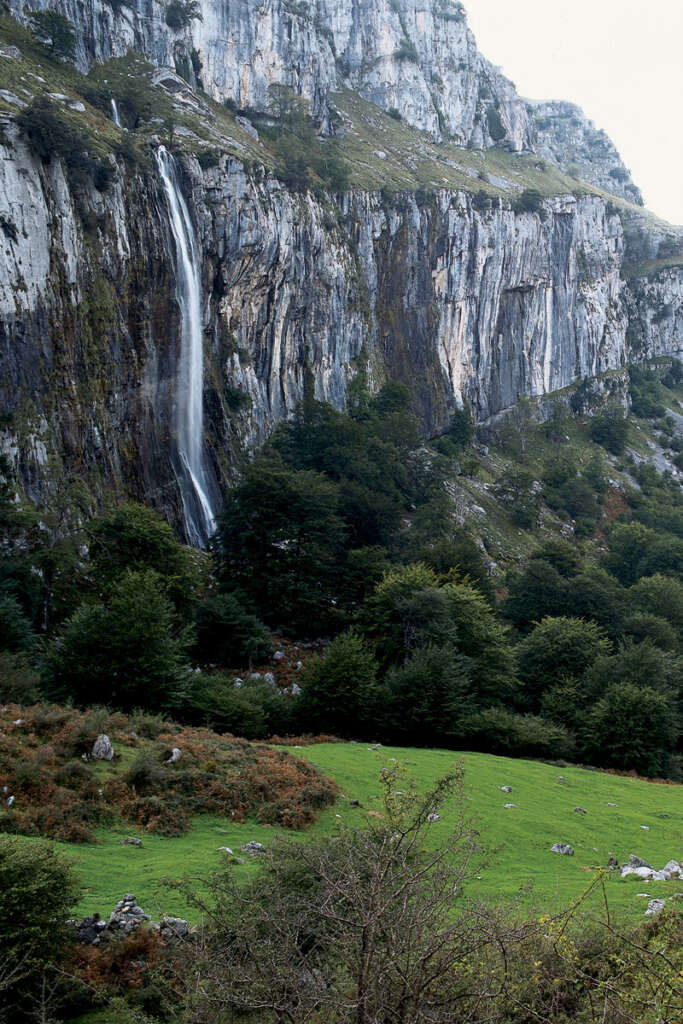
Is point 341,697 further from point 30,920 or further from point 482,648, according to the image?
point 30,920

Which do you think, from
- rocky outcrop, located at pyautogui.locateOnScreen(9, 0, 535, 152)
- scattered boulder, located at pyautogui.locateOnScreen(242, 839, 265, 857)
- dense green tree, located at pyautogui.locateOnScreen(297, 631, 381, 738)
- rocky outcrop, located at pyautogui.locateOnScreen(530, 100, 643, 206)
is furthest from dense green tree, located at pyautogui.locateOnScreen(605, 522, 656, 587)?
rocky outcrop, located at pyautogui.locateOnScreen(530, 100, 643, 206)

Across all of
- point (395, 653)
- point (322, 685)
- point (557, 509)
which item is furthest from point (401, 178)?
point (322, 685)

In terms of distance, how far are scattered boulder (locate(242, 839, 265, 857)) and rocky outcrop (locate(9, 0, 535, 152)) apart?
5613 centimetres

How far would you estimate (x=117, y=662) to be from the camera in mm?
23188

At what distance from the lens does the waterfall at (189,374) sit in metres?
45.8

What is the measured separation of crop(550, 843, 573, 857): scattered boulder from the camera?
1631 centimetres

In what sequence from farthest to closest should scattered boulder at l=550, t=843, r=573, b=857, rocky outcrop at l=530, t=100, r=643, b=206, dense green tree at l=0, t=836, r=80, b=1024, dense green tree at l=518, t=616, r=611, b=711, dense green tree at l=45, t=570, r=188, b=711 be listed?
1. rocky outcrop at l=530, t=100, r=643, b=206
2. dense green tree at l=518, t=616, r=611, b=711
3. dense green tree at l=45, t=570, r=188, b=711
4. scattered boulder at l=550, t=843, r=573, b=857
5. dense green tree at l=0, t=836, r=80, b=1024

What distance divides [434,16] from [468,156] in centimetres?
2238

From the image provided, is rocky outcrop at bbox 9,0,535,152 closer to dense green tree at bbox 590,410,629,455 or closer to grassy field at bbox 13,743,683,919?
dense green tree at bbox 590,410,629,455

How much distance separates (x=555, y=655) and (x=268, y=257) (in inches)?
1370

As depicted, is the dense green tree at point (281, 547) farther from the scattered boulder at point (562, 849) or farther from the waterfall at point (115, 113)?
the waterfall at point (115, 113)

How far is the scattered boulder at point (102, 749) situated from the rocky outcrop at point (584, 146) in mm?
168012

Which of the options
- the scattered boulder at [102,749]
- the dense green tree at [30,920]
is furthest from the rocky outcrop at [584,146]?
the dense green tree at [30,920]

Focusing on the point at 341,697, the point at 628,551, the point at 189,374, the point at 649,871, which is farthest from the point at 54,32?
the point at 628,551
